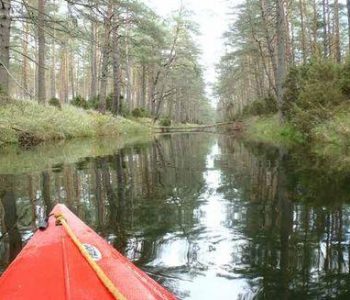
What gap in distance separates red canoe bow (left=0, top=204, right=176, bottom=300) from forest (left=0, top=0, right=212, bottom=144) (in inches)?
251

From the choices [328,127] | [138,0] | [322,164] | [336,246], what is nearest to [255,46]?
[138,0]

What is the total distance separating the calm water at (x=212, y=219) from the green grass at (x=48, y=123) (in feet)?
18.6

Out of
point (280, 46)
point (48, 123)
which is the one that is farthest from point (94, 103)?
point (280, 46)

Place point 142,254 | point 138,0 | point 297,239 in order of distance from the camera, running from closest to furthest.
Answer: point 142,254, point 297,239, point 138,0

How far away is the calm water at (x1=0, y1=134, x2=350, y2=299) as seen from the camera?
3727 mm

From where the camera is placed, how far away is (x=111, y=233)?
5.03m

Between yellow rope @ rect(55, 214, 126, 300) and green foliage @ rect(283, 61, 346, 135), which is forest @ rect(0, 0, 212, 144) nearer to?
green foliage @ rect(283, 61, 346, 135)

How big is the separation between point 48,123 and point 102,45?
6.76 metres

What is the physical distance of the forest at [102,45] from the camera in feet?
45.8

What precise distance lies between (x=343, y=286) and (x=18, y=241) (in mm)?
3224

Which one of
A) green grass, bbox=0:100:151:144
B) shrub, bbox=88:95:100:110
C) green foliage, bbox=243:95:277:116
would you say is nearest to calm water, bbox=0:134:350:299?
green grass, bbox=0:100:151:144

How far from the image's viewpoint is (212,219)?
5.70 meters

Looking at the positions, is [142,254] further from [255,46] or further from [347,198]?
[255,46]

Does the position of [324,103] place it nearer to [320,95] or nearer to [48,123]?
[320,95]
